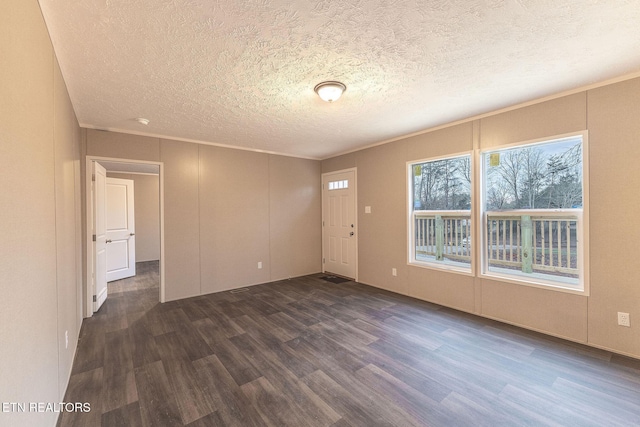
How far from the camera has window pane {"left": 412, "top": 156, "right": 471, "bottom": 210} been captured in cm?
352

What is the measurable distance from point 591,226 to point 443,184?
1.63m

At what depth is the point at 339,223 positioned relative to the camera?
17.6 feet

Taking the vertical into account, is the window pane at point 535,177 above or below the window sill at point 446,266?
above

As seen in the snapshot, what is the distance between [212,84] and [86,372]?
275cm

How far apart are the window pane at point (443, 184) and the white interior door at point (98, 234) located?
464cm

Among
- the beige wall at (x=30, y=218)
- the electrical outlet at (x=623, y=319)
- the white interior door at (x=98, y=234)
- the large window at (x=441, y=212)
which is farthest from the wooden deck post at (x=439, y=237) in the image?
the white interior door at (x=98, y=234)

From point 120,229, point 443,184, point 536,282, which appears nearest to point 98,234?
point 120,229

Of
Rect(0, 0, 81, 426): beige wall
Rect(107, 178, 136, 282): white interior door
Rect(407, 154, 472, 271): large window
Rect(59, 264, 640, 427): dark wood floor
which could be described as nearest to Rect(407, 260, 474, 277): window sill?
Rect(407, 154, 472, 271): large window

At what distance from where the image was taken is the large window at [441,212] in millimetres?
3545

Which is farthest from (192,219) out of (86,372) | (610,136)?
(610,136)

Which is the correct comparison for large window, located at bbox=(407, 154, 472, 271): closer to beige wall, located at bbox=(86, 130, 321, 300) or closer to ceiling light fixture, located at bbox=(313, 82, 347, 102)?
ceiling light fixture, located at bbox=(313, 82, 347, 102)

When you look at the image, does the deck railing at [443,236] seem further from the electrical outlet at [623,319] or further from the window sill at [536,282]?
the electrical outlet at [623,319]

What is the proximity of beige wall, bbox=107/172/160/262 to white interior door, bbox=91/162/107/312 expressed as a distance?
3.29 metres

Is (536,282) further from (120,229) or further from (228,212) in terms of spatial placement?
(120,229)
